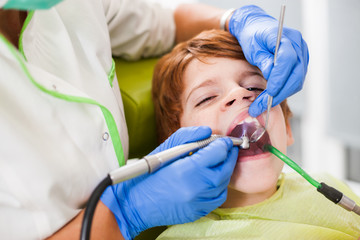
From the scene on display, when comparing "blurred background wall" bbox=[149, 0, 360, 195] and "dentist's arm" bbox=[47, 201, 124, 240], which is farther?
"blurred background wall" bbox=[149, 0, 360, 195]

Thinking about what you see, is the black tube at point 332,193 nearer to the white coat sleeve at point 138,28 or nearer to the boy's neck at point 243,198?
the boy's neck at point 243,198

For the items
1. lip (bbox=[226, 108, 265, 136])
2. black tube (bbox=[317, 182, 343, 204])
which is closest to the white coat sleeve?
lip (bbox=[226, 108, 265, 136])

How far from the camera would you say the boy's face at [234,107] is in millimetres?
1015

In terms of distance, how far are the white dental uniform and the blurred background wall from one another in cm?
115

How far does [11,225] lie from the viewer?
2.75 ft

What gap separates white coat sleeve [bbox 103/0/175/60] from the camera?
1.39 m

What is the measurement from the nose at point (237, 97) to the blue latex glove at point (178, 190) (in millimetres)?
139

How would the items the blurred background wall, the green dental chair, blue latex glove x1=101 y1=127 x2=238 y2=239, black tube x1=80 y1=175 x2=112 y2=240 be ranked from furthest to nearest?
1. the blurred background wall
2. the green dental chair
3. blue latex glove x1=101 y1=127 x2=238 y2=239
4. black tube x1=80 y1=175 x2=112 y2=240

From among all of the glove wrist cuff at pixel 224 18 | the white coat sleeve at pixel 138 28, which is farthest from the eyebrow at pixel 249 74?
the white coat sleeve at pixel 138 28

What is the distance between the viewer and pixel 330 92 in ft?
7.79

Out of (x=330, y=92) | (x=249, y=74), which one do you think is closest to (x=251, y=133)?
(x=249, y=74)

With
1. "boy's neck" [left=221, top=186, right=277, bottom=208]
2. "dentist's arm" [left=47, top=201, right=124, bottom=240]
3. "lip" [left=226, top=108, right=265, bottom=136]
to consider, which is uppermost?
"lip" [left=226, top=108, right=265, bottom=136]

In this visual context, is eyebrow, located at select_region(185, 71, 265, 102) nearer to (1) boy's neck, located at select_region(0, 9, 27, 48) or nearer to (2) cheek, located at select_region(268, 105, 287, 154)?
(2) cheek, located at select_region(268, 105, 287, 154)

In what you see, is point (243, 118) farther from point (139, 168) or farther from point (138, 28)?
point (138, 28)
